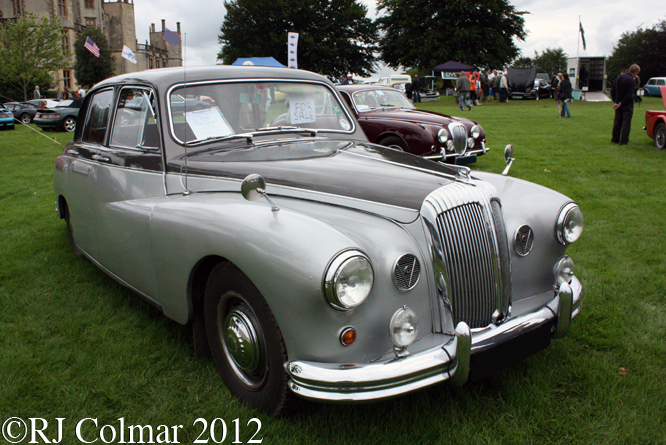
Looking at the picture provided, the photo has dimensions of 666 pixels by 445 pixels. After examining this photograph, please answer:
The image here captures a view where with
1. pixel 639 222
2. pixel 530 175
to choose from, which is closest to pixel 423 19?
pixel 530 175

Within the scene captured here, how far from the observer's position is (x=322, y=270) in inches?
79.4

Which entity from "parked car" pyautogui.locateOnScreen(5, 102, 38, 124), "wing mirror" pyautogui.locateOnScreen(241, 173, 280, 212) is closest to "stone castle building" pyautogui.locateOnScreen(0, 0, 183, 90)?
"parked car" pyautogui.locateOnScreen(5, 102, 38, 124)

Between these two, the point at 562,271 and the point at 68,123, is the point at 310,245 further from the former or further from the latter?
the point at 68,123

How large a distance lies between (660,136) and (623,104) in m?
1.02

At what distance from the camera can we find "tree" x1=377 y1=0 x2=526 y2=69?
129ft

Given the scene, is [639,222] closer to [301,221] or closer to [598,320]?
[598,320]

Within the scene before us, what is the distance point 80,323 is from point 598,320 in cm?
355

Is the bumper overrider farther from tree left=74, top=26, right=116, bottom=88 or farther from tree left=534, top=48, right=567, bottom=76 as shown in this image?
tree left=534, top=48, right=567, bottom=76

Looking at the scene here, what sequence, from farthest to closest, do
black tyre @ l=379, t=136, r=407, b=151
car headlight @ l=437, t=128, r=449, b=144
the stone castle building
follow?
the stone castle building < black tyre @ l=379, t=136, r=407, b=151 < car headlight @ l=437, t=128, r=449, b=144

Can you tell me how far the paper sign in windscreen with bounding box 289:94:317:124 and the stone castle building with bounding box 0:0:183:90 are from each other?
45.1 metres

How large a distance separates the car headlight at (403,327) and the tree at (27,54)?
41.7 metres

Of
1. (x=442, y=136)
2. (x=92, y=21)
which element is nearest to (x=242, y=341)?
(x=442, y=136)

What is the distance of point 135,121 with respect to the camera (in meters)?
3.60

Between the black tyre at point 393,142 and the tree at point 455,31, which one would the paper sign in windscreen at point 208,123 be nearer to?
the black tyre at point 393,142
